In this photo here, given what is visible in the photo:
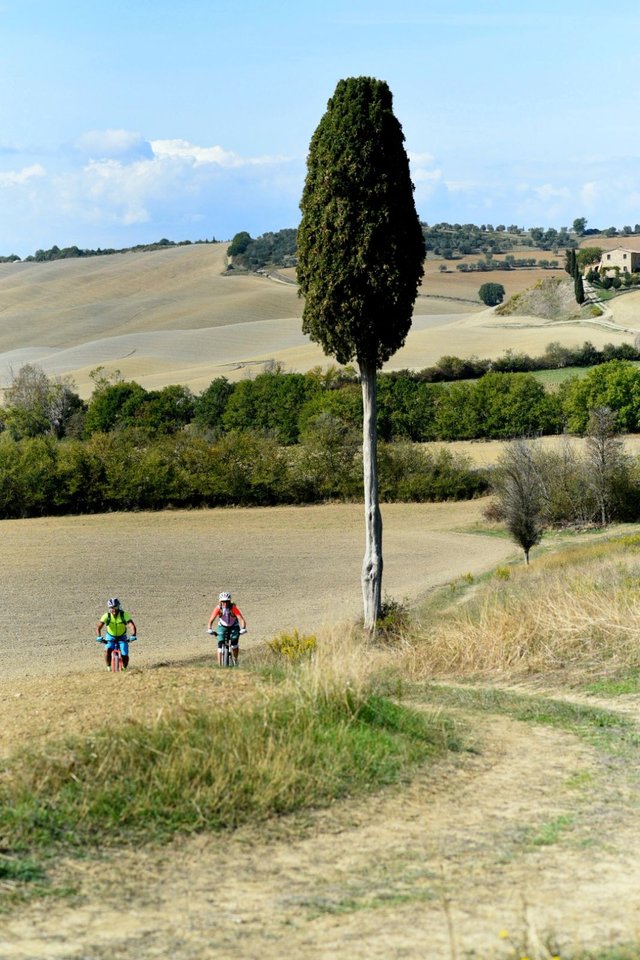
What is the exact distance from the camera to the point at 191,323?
136m

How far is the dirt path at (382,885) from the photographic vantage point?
564 centimetres

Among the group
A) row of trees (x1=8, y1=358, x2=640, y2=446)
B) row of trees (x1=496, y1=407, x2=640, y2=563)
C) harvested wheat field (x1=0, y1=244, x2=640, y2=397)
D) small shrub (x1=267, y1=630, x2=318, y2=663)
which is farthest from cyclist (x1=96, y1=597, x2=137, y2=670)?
harvested wheat field (x1=0, y1=244, x2=640, y2=397)

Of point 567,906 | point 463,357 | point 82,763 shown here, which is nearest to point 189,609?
point 82,763

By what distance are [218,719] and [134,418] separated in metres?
67.6

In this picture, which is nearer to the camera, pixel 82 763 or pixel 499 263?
pixel 82 763

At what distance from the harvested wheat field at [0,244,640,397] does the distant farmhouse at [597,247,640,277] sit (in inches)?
601

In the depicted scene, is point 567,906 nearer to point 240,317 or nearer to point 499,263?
point 240,317

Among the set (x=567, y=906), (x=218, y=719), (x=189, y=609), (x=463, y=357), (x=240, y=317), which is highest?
(x=240, y=317)

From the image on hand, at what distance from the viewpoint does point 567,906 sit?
6102mm

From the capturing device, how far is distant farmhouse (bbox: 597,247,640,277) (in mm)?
130375

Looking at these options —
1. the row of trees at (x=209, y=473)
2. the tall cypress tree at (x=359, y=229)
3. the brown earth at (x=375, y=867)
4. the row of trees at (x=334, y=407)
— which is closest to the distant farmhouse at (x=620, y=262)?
the row of trees at (x=334, y=407)

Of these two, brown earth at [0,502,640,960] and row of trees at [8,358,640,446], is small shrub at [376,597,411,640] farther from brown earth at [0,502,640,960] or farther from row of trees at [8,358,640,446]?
row of trees at [8,358,640,446]

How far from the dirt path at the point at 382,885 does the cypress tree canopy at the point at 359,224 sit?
14.3m

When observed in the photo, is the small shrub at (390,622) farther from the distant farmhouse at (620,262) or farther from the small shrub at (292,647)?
the distant farmhouse at (620,262)
